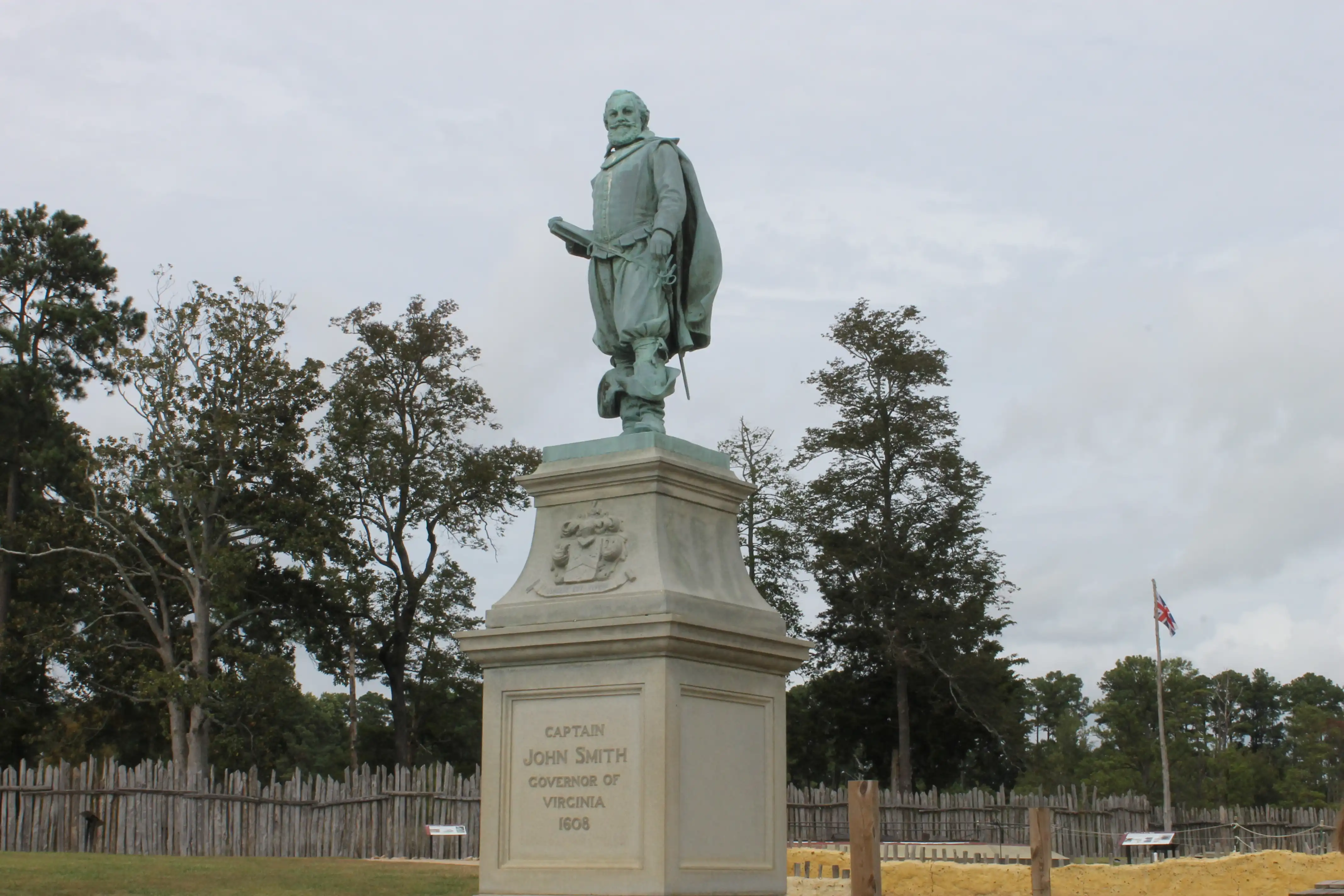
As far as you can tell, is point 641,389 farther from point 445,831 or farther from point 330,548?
point 330,548

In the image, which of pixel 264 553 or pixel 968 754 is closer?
pixel 264 553

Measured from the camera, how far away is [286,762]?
67750 millimetres

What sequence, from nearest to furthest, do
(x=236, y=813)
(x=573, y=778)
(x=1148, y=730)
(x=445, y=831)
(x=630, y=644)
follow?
1. (x=630, y=644)
2. (x=573, y=778)
3. (x=445, y=831)
4. (x=236, y=813)
5. (x=1148, y=730)

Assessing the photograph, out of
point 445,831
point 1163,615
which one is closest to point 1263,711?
point 1163,615

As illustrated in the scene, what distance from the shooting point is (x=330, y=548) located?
123ft

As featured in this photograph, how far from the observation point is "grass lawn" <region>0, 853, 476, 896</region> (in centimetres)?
1598

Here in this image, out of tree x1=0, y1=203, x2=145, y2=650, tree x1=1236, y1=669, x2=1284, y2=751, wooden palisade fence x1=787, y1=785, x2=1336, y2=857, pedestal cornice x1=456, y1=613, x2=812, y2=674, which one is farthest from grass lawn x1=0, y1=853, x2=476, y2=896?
tree x1=1236, y1=669, x2=1284, y2=751

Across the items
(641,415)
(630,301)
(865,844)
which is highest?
(630,301)

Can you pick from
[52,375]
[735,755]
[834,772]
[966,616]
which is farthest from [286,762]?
[735,755]

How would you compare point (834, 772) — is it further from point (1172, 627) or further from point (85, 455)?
point (85, 455)

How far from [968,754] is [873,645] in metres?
6.94

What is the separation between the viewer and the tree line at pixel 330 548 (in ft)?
119

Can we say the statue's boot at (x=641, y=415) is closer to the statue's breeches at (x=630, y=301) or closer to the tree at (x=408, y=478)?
the statue's breeches at (x=630, y=301)

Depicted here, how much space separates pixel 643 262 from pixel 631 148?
2.57 feet
